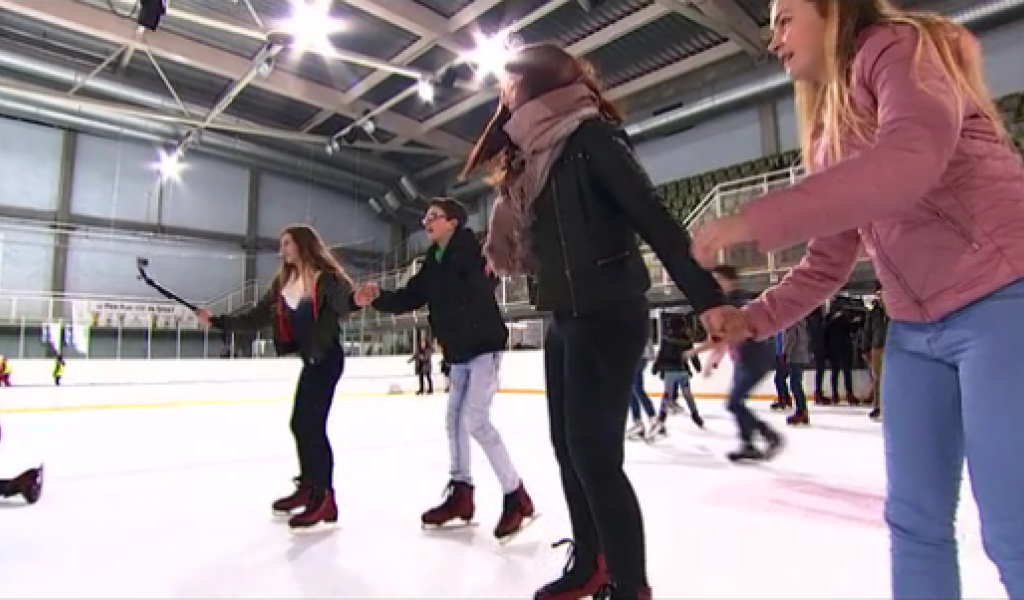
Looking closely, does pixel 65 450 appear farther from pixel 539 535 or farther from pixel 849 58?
pixel 849 58

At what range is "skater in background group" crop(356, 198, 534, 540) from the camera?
2037 mm

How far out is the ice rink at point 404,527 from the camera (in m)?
1.58

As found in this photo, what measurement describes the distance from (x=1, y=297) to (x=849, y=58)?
563 inches

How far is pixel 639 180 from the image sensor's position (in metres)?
1.13

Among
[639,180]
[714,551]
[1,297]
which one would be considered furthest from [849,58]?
[1,297]

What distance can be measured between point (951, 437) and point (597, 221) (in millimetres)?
622

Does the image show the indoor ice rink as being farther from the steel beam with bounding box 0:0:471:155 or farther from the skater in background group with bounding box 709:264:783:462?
the skater in background group with bounding box 709:264:783:462

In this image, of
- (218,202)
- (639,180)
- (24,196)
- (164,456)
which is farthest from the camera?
(218,202)

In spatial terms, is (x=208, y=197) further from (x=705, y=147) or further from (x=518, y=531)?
(x=518, y=531)

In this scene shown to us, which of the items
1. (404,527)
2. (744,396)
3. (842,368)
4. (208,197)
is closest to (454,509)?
(404,527)

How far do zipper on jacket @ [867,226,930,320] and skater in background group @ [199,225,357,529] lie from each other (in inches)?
66.0

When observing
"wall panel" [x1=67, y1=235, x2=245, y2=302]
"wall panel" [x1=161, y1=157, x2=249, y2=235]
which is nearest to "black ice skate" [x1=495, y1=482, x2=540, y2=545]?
"wall panel" [x1=67, y1=235, x2=245, y2=302]

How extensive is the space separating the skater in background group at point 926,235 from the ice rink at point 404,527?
79 cm

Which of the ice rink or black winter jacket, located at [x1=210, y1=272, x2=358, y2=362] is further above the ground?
black winter jacket, located at [x1=210, y1=272, x2=358, y2=362]
